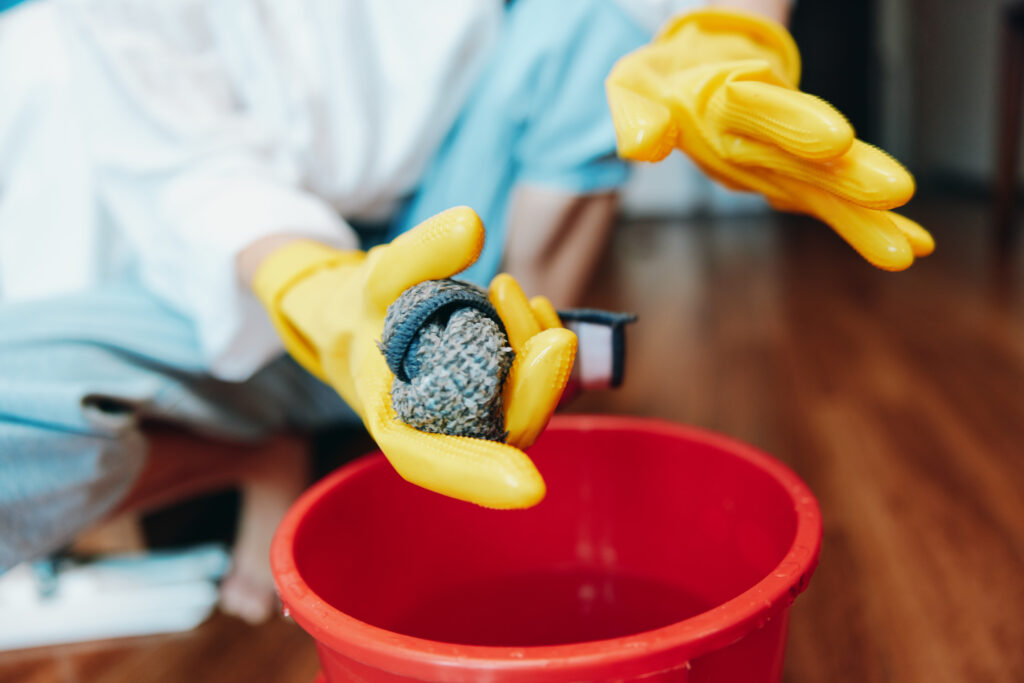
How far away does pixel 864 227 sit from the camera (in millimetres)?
369

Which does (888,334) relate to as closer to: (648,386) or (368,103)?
(648,386)

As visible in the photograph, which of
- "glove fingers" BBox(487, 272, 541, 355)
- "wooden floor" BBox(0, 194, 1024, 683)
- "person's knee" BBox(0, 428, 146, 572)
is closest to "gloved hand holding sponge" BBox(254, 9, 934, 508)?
"glove fingers" BBox(487, 272, 541, 355)

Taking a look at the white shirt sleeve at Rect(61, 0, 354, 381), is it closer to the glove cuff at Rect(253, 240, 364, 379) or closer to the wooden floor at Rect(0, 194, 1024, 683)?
the glove cuff at Rect(253, 240, 364, 379)

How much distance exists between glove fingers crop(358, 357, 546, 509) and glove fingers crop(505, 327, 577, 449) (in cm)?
2

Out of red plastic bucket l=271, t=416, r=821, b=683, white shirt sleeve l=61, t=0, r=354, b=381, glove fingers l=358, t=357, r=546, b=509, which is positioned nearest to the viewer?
glove fingers l=358, t=357, r=546, b=509

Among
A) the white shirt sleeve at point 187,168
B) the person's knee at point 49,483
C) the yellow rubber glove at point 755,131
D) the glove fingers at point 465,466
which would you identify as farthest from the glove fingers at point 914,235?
the person's knee at point 49,483

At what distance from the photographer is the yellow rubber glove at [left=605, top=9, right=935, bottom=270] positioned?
33 cm

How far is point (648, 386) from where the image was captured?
110 cm

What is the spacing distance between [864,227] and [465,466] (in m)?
0.23

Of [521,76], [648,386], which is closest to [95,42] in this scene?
[521,76]

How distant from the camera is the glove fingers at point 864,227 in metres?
0.35

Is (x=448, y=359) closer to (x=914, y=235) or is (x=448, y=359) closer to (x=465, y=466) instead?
(x=465, y=466)

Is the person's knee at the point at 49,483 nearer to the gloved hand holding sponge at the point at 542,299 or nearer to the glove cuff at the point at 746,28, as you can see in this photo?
the gloved hand holding sponge at the point at 542,299

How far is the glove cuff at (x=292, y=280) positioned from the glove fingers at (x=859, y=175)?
0.26 metres
